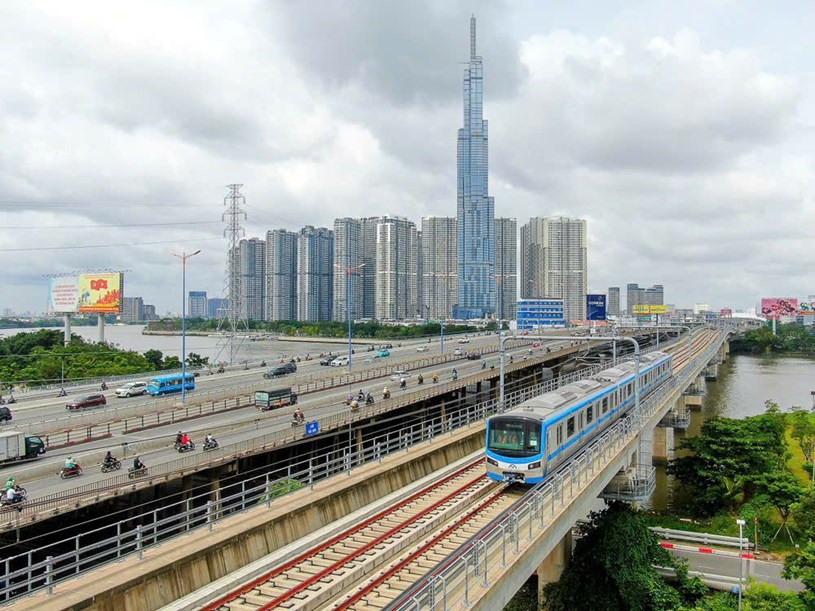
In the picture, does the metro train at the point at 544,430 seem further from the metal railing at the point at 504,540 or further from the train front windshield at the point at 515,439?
the metal railing at the point at 504,540

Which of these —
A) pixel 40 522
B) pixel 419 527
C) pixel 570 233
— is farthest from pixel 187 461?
pixel 570 233

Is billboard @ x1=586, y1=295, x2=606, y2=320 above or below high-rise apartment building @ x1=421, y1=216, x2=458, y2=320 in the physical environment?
below

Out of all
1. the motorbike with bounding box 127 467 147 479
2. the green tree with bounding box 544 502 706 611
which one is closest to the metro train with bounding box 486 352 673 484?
the green tree with bounding box 544 502 706 611

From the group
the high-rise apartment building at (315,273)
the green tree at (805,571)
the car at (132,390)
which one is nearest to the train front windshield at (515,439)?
the green tree at (805,571)

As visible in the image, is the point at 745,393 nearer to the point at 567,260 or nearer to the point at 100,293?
the point at 567,260

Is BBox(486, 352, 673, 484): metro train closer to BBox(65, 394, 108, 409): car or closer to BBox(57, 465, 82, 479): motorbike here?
BBox(57, 465, 82, 479): motorbike

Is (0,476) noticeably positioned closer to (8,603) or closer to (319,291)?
(8,603)

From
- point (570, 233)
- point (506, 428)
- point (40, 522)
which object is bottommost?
point (40, 522)
